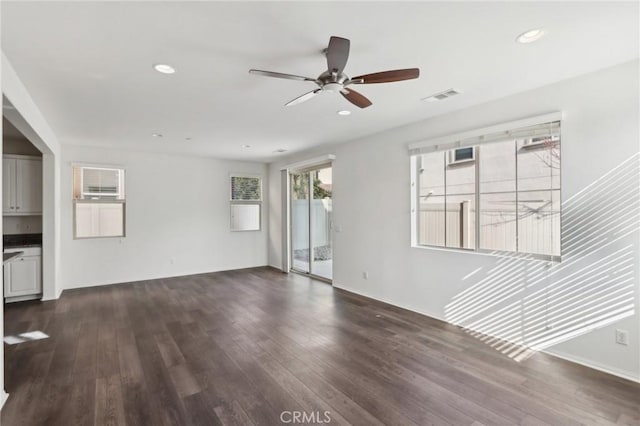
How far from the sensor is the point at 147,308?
172 inches

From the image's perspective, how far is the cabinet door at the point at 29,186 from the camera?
16.7ft

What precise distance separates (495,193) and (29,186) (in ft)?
23.3

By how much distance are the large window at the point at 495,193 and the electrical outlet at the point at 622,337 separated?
28.6 inches

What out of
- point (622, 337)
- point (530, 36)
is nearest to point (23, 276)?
point (530, 36)

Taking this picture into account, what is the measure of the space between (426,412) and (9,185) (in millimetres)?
6731

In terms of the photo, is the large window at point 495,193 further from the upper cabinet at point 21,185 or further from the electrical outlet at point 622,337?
the upper cabinet at point 21,185

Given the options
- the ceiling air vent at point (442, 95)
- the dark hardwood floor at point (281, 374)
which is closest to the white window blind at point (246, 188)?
the dark hardwood floor at point (281, 374)

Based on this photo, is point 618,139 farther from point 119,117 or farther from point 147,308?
point 147,308

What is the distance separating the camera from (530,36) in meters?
2.12

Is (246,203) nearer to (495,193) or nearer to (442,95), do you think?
(442,95)

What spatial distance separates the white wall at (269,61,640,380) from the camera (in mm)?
2553

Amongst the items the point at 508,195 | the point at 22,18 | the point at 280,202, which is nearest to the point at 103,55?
the point at 22,18

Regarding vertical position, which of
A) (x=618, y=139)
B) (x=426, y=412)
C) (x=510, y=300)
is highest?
(x=618, y=139)

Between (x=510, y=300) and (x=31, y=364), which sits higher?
(x=510, y=300)
